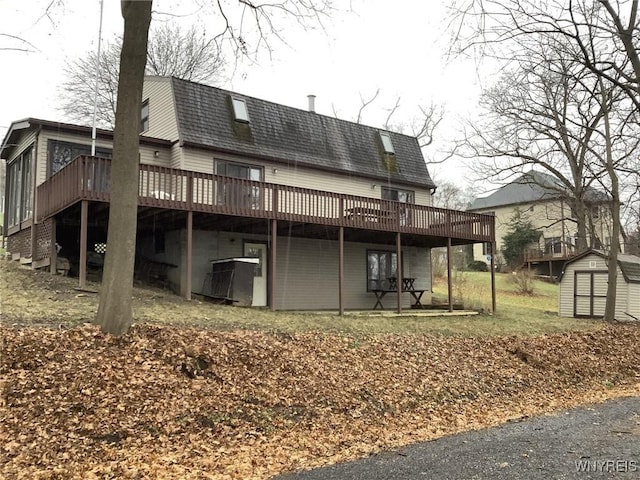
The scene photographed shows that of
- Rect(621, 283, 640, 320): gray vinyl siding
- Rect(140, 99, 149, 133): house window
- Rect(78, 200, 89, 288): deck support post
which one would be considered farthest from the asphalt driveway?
Rect(140, 99, 149, 133): house window

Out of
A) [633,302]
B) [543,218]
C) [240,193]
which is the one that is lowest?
[633,302]

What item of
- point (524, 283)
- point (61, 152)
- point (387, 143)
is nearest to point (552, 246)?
point (524, 283)

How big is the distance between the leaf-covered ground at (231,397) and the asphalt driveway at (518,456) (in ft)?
1.38

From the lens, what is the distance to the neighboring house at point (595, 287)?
1911cm

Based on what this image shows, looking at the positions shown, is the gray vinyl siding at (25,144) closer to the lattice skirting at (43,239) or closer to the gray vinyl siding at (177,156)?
the lattice skirting at (43,239)

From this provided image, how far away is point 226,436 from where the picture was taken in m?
6.35

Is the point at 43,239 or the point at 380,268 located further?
the point at 380,268

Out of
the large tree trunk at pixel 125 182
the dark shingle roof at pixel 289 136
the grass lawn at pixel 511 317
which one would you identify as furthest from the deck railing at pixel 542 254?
the large tree trunk at pixel 125 182

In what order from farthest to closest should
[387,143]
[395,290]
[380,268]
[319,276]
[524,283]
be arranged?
1. [524,283]
2. [387,143]
3. [380,268]
4. [395,290]
5. [319,276]

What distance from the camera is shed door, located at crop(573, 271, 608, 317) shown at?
774 inches

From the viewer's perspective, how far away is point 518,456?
5875 mm

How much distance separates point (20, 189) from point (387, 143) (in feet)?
43.3

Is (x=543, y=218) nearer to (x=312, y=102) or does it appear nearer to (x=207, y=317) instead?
(x=312, y=102)

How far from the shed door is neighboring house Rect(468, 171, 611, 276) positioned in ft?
42.3
